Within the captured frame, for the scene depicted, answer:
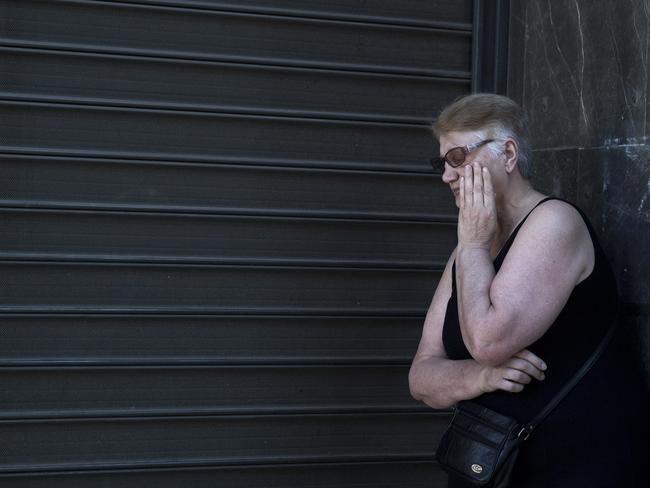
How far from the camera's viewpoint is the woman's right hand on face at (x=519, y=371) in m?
2.71

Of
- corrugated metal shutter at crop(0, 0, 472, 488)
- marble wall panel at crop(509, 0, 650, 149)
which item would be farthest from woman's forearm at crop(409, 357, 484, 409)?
marble wall panel at crop(509, 0, 650, 149)

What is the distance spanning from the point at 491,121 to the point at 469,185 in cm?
22

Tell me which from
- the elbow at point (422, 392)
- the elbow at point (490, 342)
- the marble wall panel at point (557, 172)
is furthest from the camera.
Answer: the marble wall panel at point (557, 172)

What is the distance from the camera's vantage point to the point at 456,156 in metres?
2.94

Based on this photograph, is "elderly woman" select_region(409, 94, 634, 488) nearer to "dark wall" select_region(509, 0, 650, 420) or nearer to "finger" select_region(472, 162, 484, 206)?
"finger" select_region(472, 162, 484, 206)

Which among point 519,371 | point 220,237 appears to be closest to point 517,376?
point 519,371

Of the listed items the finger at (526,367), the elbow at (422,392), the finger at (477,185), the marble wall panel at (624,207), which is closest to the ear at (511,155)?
the finger at (477,185)

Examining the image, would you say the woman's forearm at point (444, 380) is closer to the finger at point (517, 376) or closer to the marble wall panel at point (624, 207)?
the finger at point (517, 376)

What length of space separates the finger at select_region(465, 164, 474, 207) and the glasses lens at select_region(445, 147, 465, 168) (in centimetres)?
4

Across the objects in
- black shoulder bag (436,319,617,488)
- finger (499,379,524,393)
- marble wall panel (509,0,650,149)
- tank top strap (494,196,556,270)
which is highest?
marble wall panel (509,0,650,149)

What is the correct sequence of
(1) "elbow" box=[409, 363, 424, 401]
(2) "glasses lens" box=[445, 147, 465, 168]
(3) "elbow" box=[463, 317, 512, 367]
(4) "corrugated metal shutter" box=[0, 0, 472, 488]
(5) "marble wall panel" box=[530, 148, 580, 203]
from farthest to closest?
(4) "corrugated metal shutter" box=[0, 0, 472, 488]
(5) "marble wall panel" box=[530, 148, 580, 203]
(1) "elbow" box=[409, 363, 424, 401]
(2) "glasses lens" box=[445, 147, 465, 168]
(3) "elbow" box=[463, 317, 512, 367]

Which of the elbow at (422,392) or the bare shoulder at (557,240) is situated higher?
the bare shoulder at (557,240)

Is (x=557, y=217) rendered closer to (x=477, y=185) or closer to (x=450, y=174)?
(x=477, y=185)

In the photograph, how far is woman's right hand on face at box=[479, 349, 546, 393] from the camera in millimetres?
2713
